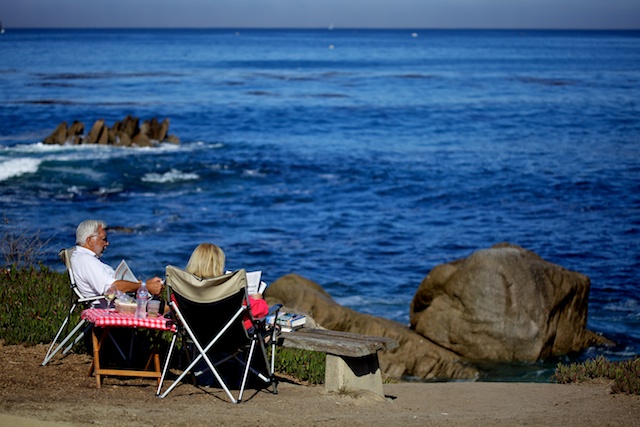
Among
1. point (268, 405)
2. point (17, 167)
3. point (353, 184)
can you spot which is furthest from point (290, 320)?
point (17, 167)

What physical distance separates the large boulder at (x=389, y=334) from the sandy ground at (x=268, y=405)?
4.07 meters

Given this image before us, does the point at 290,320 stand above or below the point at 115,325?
below

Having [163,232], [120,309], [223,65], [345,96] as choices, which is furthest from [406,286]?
[223,65]

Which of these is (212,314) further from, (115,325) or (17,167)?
(17,167)

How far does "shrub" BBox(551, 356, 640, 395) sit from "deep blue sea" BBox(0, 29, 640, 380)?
345 centimetres

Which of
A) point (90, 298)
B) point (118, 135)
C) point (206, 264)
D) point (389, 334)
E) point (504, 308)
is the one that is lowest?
point (389, 334)

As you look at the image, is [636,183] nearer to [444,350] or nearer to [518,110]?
[444,350]

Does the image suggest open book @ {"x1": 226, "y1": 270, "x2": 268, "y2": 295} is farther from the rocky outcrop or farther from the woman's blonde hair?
the rocky outcrop

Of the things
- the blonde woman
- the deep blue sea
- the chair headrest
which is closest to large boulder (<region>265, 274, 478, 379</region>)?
the deep blue sea

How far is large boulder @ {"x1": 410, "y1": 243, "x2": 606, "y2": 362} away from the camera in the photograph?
13.5 m

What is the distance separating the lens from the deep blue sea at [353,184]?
20.1 m

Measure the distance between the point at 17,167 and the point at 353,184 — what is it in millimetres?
11884

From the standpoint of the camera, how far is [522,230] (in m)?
23.3

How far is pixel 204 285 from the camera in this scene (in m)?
7.01
